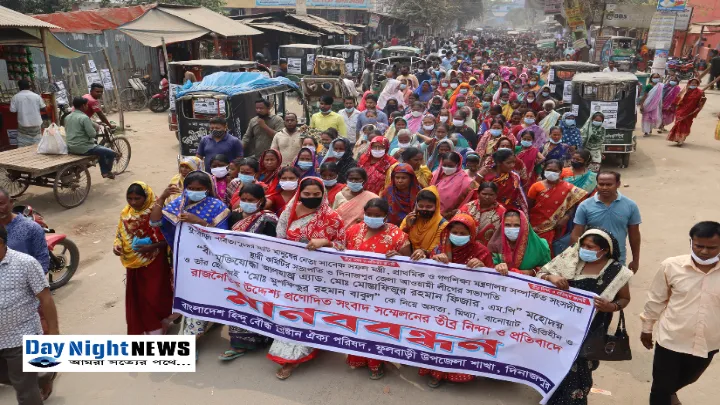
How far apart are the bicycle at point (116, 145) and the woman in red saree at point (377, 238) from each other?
22.9 ft

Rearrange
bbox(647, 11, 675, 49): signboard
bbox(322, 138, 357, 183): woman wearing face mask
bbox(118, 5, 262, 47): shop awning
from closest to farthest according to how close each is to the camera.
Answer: bbox(322, 138, 357, 183): woman wearing face mask
bbox(118, 5, 262, 47): shop awning
bbox(647, 11, 675, 49): signboard

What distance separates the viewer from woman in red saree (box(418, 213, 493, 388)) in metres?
3.60

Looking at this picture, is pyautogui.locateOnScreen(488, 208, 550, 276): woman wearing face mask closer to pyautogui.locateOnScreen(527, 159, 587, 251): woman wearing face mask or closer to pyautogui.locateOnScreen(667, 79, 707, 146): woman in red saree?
pyautogui.locateOnScreen(527, 159, 587, 251): woman wearing face mask

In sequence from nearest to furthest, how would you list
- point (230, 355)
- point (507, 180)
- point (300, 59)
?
point (230, 355) → point (507, 180) → point (300, 59)

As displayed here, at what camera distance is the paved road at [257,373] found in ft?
12.3

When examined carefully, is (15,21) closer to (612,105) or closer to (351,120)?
(351,120)

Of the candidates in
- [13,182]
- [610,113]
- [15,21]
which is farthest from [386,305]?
[15,21]

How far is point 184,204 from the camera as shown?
13.5 ft

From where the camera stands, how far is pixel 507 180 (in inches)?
202

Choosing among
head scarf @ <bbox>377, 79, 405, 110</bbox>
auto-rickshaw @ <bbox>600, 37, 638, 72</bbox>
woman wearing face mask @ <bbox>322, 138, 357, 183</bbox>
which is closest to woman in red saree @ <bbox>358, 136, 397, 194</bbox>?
woman wearing face mask @ <bbox>322, 138, 357, 183</bbox>

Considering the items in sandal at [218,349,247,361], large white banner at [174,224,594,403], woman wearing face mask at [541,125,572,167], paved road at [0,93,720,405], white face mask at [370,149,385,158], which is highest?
white face mask at [370,149,385,158]

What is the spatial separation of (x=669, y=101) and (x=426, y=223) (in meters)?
12.3

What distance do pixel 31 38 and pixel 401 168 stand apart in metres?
9.16

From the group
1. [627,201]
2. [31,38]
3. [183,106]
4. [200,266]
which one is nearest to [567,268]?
[627,201]
